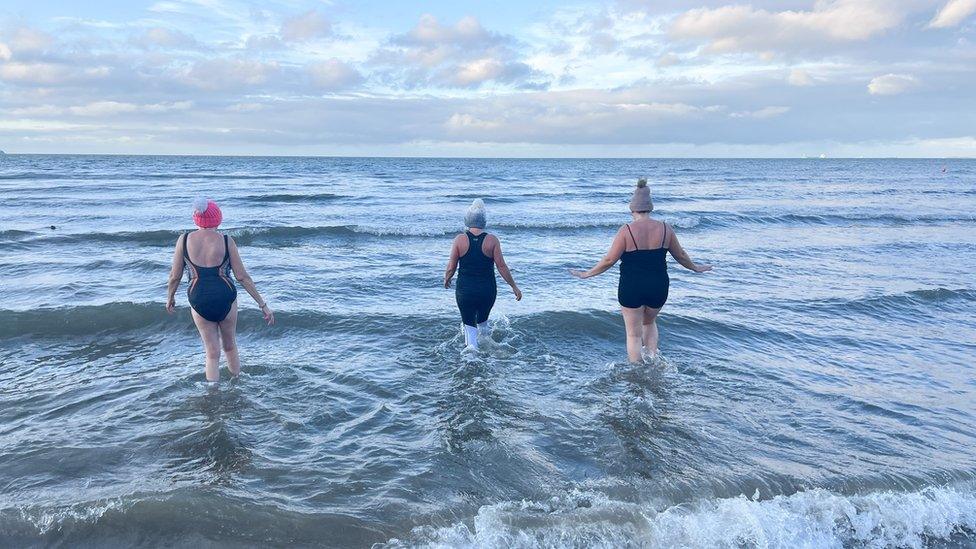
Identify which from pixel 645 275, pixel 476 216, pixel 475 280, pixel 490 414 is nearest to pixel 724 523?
pixel 490 414

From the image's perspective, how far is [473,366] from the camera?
26.6 ft

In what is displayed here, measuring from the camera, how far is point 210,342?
6.87m

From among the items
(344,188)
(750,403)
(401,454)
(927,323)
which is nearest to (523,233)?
(927,323)

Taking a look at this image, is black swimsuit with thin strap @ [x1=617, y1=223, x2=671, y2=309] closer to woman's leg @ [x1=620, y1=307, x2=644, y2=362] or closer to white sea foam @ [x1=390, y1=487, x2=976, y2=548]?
woman's leg @ [x1=620, y1=307, x2=644, y2=362]

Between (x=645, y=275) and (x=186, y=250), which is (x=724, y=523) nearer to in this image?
(x=645, y=275)

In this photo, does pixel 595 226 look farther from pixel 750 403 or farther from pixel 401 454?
pixel 401 454

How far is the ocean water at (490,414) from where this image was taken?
4.64 metres

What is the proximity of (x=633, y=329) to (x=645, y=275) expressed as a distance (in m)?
0.79

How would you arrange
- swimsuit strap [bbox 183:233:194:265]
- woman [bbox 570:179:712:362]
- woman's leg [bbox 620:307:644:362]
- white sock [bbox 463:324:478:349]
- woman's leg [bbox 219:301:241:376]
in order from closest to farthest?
swimsuit strap [bbox 183:233:194:265]
woman's leg [bbox 219:301:241:376]
woman [bbox 570:179:712:362]
woman's leg [bbox 620:307:644:362]
white sock [bbox 463:324:478:349]

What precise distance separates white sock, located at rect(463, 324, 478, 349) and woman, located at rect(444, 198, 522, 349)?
206 mm

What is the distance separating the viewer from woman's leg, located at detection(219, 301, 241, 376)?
6824 mm

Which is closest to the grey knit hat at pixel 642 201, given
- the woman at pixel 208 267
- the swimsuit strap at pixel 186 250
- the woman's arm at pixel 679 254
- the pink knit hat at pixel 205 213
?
the woman's arm at pixel 679 254

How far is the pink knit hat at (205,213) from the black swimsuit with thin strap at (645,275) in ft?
14.7

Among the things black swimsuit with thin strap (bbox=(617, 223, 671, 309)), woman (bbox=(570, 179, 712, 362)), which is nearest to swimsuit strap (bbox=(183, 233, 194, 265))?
woman (bbox=(570, 179, 712, 362))
